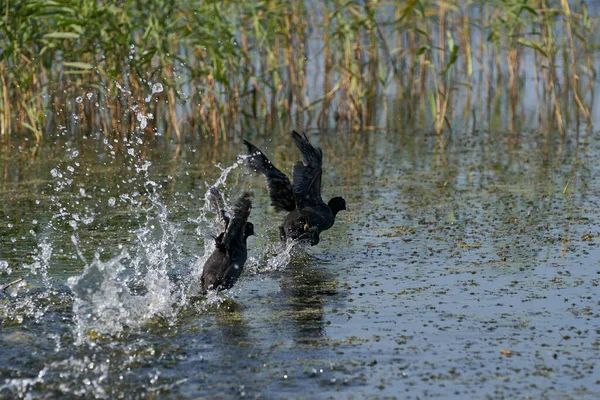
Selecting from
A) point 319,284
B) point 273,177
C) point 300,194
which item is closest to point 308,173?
point 300,194

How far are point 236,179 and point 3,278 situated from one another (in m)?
3.28

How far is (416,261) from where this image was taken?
21.6 ft

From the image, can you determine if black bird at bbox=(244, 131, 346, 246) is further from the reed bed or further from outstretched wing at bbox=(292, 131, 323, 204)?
the reed bed

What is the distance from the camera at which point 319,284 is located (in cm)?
612

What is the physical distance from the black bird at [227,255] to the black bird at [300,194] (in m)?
0.87

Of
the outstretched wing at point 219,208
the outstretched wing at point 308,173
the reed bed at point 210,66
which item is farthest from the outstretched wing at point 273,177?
the reed bed at point 210,66

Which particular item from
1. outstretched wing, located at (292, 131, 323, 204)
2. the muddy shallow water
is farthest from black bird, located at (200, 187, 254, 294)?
outstretched wing, located at (292, 131, 323, 204)

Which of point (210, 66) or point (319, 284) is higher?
point (210, 66)

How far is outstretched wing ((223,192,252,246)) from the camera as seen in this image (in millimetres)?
5512

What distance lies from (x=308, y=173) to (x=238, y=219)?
1.57m

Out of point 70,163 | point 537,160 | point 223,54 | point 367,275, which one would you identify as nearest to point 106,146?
point 70,163

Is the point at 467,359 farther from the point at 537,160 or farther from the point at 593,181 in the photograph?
the point at 537,160

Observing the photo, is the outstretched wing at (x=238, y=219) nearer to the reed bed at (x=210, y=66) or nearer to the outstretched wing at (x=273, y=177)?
the outstretched wing at (x=273, y=177)

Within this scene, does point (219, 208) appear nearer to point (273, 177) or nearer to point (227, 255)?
point (227, 255)
